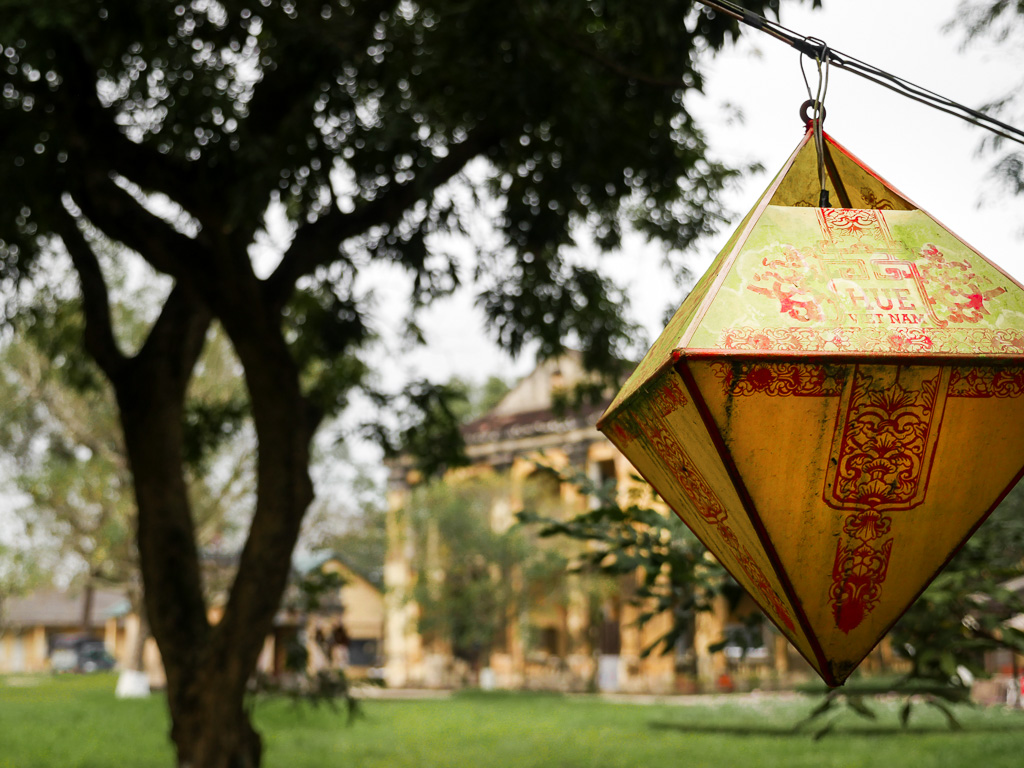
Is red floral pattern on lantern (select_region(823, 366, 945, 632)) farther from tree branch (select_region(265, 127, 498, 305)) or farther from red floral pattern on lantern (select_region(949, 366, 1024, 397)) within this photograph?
tree branch (select_region(265, 127, 498, 305))

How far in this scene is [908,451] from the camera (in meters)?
1.75

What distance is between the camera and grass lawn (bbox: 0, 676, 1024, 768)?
33.2ft

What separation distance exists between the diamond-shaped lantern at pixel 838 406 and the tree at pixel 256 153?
343 centimetres

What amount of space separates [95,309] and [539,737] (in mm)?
9001

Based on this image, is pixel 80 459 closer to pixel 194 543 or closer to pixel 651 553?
pixel 194 543

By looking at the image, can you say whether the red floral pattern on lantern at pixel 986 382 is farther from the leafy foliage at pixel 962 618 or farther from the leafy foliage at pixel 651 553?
the leafy foliage at pixel 962 618

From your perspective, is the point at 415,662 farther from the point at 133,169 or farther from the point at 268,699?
the point at 133,169

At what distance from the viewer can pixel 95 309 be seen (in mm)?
7180

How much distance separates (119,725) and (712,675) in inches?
636

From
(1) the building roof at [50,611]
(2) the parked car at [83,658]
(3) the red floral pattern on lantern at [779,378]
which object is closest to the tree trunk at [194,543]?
(3) the red floral pattern on lantern at [779,378]

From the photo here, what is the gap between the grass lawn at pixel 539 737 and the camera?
10.1 m

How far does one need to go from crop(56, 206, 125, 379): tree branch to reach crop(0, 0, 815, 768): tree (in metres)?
0.02

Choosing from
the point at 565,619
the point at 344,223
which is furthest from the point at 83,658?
the point at 344,223

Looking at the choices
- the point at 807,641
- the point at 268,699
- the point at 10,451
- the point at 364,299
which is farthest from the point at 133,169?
the point at 10,451
